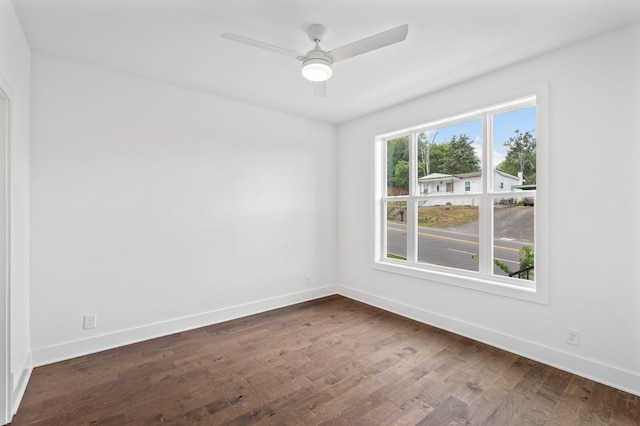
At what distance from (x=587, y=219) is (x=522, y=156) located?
799 millimetres

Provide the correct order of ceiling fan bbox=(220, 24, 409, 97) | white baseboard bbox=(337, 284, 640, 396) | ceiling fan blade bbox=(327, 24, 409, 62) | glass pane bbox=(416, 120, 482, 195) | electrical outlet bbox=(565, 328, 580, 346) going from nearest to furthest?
ceiling fan blade bbox=(327, 24, 409, 62)
ceiling fan bbox=(220, 24, 409, 97)
white baseboard bbox=(337, 284, 640, 396)
electrical outlet bbox=(565, 328, 580, 346)
glass pane bbox=(416, 120, 482, 195)

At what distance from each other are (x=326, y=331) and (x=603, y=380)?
2.32 metres

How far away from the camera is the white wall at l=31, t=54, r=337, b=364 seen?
2.60 metres

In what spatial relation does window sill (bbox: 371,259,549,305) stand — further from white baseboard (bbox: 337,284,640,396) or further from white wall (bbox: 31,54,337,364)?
white wall (bbox: 31,54,337,364)

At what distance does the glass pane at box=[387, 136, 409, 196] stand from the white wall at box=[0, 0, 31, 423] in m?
3.73

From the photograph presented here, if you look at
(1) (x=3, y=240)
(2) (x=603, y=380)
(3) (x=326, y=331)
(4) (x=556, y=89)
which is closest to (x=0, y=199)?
(1) (x=3, y=240)

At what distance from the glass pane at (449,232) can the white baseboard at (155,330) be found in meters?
1.81

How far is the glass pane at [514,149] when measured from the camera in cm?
280

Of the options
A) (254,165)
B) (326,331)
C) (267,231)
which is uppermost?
(254,165)

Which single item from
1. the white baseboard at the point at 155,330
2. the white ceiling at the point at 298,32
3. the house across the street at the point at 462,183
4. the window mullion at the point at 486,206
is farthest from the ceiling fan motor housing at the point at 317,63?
the white baseboard at the point at 155,330

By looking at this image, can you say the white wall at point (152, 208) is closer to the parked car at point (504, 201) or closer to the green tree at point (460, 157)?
the green tree at point (460, 157)

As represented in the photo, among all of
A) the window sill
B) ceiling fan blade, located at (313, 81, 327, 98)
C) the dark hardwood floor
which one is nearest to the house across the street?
the window sill

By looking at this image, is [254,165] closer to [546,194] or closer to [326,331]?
[326,331]

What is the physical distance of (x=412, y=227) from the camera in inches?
150
